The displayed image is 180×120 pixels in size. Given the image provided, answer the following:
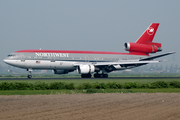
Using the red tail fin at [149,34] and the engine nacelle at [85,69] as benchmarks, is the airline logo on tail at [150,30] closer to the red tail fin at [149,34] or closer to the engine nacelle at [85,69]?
the red tail fin at [149,34]

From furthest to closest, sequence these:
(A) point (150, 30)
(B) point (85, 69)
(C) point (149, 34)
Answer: (A) point (150, 30) → (C) point (149, 34) → (B) point (85, 69)

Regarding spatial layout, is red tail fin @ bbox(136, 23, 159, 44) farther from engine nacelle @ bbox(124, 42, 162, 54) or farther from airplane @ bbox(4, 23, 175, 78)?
engine nacelle @ bbox(124, 42, 162, 54)

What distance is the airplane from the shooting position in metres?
48.4

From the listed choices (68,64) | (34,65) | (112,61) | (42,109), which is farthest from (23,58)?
(42,109)

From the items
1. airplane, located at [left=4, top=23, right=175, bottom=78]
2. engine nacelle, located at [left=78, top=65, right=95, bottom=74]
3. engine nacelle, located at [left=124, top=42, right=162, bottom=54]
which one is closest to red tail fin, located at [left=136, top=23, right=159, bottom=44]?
airplane, located at [left=4, top=23, right=175, bottom=78]

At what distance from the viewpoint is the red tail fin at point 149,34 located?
190ft

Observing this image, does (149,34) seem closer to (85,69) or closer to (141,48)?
(141,48)

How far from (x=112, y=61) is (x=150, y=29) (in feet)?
35.2

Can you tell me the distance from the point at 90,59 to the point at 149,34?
45.0 ft

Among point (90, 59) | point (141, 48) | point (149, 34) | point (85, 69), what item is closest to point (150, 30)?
point (149, 34)

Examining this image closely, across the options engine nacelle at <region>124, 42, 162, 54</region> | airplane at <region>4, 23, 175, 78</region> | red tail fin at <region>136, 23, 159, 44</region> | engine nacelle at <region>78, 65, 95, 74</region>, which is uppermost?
red tail fin at <region>136, 23, 159, 44</region>

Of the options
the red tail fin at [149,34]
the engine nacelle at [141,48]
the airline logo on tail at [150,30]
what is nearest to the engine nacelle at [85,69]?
the engine nacelle at [141,48]

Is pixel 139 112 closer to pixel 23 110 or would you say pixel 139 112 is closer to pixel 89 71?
pixel 23 110

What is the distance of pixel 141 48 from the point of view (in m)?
56.5
